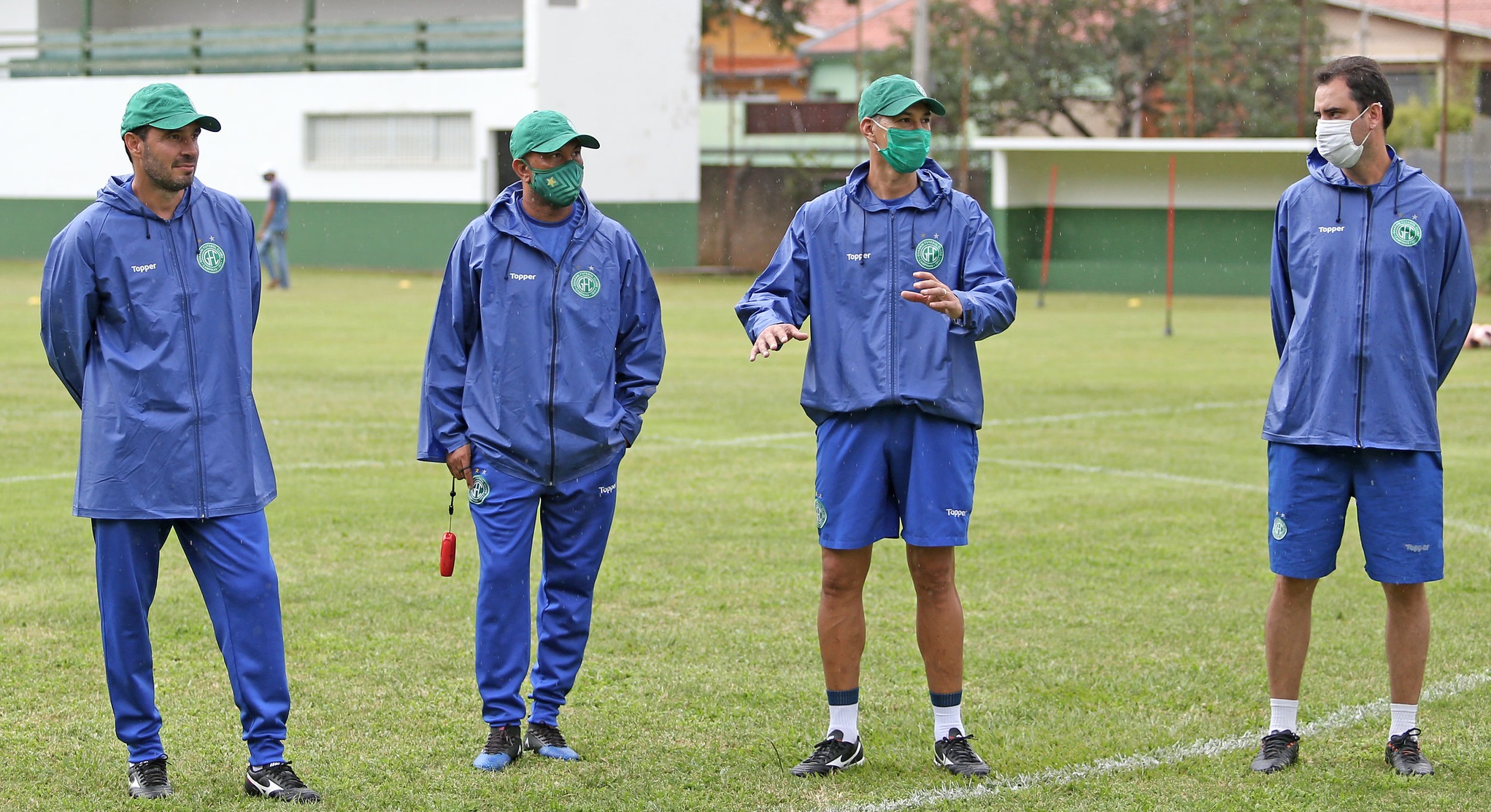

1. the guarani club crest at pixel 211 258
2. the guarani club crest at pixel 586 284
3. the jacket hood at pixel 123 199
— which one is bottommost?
the guarani club crest at pixel 586 284

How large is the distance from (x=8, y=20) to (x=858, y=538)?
44.6 meters

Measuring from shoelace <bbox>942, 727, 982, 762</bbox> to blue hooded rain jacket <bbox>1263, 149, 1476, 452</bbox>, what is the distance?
4.58ft

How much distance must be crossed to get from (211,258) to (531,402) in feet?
3.56

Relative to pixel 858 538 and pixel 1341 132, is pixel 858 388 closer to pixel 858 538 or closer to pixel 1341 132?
pixel 858 538

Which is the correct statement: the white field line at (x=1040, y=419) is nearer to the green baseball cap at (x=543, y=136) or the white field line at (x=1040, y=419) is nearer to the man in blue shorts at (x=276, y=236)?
the green baseball cap at (x=543, y=136)

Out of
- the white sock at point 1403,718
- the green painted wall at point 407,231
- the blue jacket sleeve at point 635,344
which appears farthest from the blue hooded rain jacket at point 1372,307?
the green painted wall at point 407,231

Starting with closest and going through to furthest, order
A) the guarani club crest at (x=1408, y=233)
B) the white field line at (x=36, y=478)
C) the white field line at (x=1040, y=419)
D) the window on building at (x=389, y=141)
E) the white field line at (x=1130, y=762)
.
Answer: the white field line at (x=1130, y=762), the guarani club crest at (x=1408, y=233), the white field line at (x=36, y=478), the white field line at (x=1040, y=419), the window on building at (x=389, y=141)

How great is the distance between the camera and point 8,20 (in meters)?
44.6

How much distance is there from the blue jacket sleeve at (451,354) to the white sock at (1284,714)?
2.77 m

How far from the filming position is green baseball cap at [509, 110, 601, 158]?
556 cm

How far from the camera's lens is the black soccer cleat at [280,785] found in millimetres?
5176

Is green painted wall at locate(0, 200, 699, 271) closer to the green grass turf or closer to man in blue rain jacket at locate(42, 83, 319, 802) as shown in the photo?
the green grass turf

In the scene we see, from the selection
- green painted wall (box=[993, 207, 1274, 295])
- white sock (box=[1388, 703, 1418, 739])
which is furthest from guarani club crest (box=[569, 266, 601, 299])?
green painted wall (box=[993, 207, 1274, 295])

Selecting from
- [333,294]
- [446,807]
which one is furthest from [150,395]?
[333,294]
